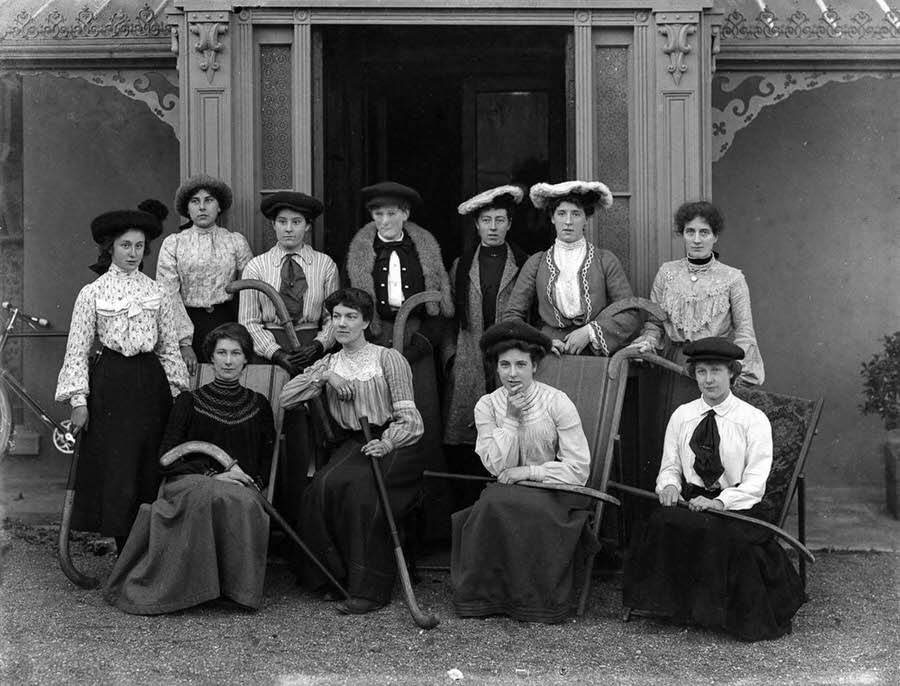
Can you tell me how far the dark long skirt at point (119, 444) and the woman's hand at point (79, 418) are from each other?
0.20ft

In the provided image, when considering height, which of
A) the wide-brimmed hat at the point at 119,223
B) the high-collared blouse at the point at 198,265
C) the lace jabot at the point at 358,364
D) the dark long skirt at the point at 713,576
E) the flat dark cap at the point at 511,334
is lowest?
the dark long skirt at the point at 713,576

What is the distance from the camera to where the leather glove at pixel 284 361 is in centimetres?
624

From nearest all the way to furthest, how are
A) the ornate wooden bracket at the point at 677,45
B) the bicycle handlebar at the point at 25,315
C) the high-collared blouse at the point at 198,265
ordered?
the high-collared blouse at the point at 198,265 < the ornate wooden bracket at the point at 677,45 < the bicycle handlebar at the point at 25,315

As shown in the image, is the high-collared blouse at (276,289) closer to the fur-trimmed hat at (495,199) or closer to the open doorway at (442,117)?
the fur-trimmed hat at (495,199)

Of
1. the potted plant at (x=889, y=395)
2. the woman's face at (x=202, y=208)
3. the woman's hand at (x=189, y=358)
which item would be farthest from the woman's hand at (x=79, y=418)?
the potted plant at (x=889, y=395)

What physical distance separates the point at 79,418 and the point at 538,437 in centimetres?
220

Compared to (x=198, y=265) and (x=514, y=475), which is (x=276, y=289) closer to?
(x=198, y=265)

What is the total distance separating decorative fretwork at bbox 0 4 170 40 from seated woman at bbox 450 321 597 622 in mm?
3688

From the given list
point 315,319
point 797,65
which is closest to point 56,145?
point 315,319

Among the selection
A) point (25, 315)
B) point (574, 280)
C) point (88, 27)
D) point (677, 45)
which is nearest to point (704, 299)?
point (574, 280)

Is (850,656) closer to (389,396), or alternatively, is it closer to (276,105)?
(389,396)

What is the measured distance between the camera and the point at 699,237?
6.38 metres

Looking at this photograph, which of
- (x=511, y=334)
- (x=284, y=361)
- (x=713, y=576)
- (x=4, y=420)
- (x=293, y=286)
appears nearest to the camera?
(x=713, y=576)

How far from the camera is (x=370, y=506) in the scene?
5.75m
